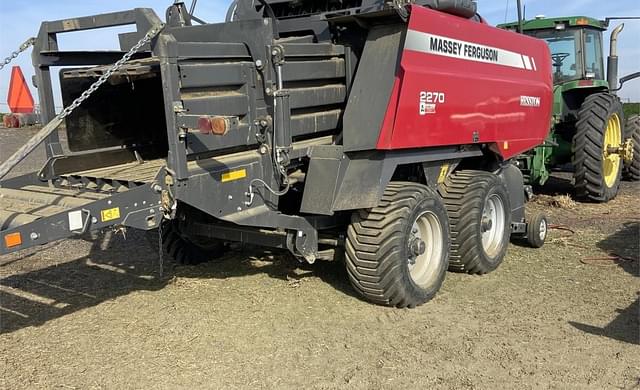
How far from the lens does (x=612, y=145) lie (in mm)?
9086

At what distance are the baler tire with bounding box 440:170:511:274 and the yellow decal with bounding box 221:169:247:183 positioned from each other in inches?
80.3

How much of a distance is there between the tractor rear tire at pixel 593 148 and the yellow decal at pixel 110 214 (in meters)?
6.50

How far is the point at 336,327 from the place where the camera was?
166 inches

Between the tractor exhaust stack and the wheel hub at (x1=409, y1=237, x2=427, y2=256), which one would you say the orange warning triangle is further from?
the tractor exhaust stack

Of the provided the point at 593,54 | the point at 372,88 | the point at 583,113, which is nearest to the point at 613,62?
the point at 593,54

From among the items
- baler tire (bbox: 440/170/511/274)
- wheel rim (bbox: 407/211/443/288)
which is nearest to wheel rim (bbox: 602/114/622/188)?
baler tire (bbox: 440/170/511/274)

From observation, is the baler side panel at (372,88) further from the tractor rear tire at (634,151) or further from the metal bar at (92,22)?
the tractor rear tire at (634,151)

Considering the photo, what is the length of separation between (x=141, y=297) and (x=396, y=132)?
228 cm

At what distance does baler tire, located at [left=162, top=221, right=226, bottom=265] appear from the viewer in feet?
18.2

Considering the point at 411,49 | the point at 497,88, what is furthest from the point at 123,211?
the point at 497,88

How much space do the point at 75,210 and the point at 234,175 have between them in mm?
945

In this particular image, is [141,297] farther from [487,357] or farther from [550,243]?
[550,243]

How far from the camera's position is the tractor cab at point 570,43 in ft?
28.6

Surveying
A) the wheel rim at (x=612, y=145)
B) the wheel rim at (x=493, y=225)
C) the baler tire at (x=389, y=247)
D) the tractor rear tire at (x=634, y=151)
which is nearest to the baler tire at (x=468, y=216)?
the wheel rim at (x=493, y=225)
